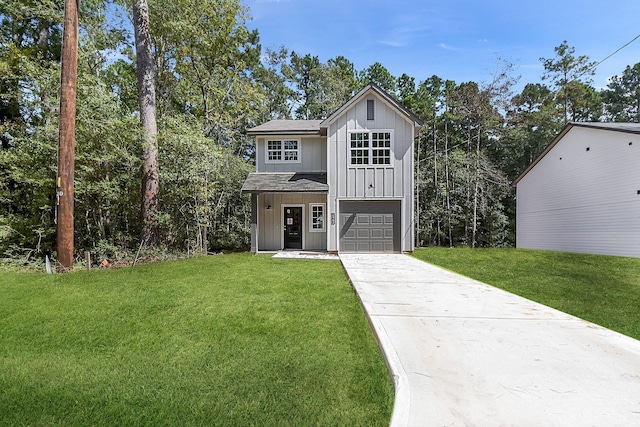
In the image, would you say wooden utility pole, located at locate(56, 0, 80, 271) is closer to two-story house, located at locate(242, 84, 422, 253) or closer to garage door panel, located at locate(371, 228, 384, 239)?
two-story house, located at locate(242, 84, 422, 253)

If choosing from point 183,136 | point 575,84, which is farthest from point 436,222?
point 183,136

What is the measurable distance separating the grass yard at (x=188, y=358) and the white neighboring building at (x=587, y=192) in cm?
1278

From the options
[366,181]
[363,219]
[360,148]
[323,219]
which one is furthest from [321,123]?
[363,219]

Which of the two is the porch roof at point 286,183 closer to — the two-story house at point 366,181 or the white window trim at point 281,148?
the two-story house at point 366,181

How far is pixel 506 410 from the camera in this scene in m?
2.17

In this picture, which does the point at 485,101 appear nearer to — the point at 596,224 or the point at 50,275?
the point at 596,224

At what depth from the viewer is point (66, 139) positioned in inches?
305

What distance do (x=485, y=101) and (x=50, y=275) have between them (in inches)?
Result: 938

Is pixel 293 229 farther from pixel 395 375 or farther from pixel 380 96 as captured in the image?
pixel 395 375

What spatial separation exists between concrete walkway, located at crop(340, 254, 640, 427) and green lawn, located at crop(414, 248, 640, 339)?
2.07 feet

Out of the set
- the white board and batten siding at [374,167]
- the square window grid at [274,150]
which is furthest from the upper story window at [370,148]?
the square window grid at [274,150]

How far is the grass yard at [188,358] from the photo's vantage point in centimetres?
223

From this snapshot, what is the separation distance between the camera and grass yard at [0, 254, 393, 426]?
87.7 inches

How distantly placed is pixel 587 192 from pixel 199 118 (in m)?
18.5
